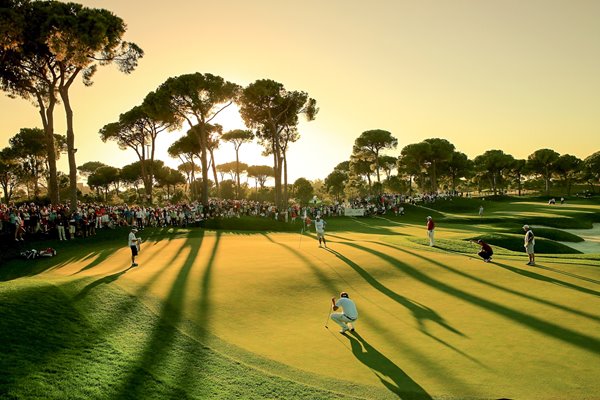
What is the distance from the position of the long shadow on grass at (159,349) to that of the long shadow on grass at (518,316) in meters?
9.37

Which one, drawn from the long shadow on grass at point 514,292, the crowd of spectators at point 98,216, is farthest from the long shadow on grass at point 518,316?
the crowd of spectators at point 98,216

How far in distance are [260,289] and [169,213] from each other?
81.4ft

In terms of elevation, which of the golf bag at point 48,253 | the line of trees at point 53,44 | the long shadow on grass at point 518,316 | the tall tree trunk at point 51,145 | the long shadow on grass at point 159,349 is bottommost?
the long shadow on grass at point 518,316

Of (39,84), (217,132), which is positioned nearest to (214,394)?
(39,84)

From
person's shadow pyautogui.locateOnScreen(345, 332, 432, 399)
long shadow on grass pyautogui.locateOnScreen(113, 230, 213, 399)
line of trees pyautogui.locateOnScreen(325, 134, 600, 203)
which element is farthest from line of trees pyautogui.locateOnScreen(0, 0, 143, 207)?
line of trees pyautogui.locateOnScreen(325, 134, 600, 203)

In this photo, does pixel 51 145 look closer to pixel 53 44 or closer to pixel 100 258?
pixel 53 44

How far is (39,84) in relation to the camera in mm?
35969

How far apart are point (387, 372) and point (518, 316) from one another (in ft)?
18.4

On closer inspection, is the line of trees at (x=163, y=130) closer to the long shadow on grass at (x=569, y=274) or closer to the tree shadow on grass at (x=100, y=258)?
the tree shadow on grass at (x=100, y=258)

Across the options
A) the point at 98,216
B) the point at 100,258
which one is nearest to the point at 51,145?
the point at 98,216

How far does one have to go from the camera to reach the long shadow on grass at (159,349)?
7586 mm

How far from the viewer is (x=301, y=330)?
1142cm

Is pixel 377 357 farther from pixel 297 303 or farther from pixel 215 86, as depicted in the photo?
pixel 215 86

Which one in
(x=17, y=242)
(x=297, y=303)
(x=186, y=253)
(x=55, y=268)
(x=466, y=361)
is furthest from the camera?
(x=17, y=242)
